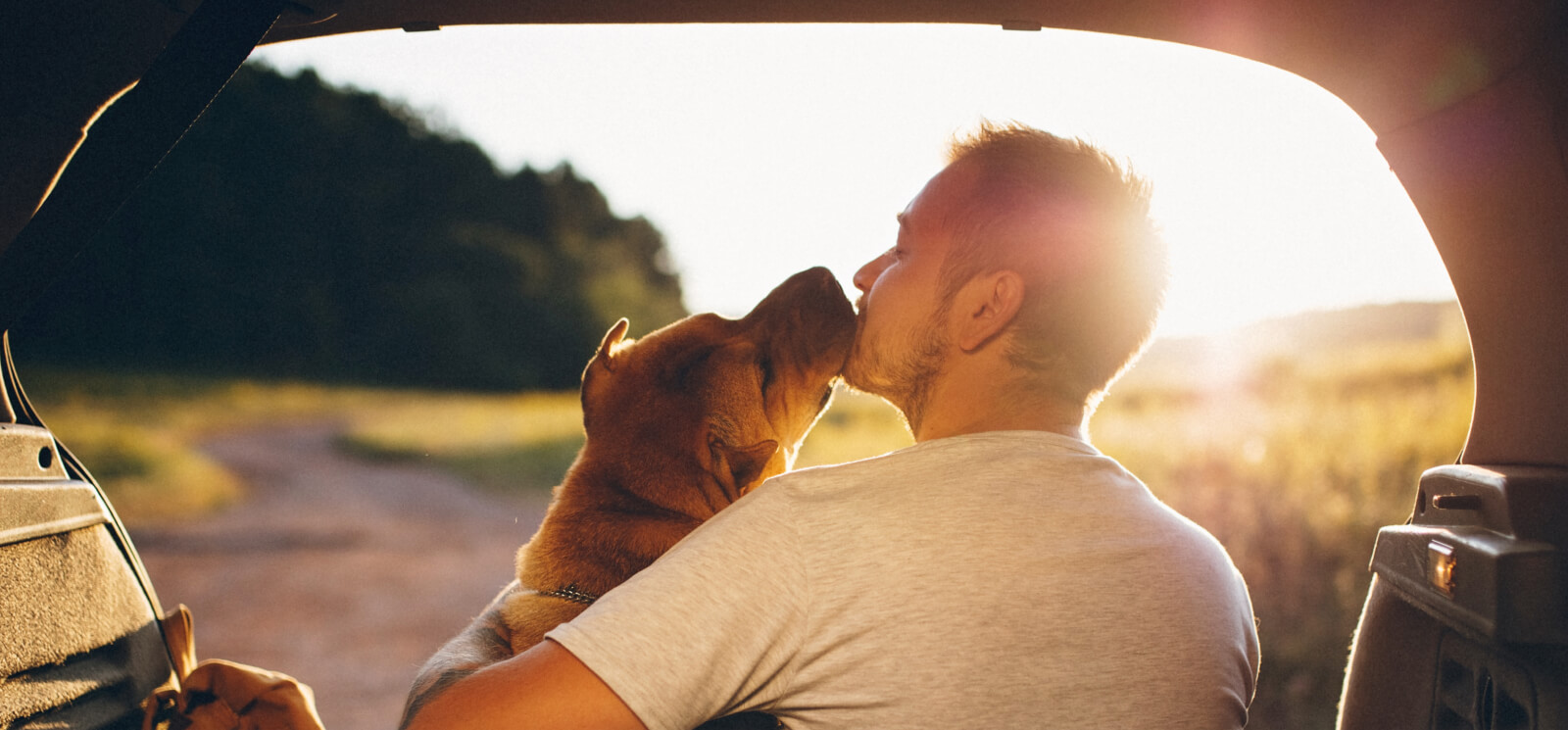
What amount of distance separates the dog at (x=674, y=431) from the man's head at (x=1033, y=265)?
14.2 inches

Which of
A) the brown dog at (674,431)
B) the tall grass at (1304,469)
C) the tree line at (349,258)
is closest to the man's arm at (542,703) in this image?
the brown dog at (674,431)

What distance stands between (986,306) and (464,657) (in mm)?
1076

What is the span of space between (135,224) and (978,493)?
1362 centimetres

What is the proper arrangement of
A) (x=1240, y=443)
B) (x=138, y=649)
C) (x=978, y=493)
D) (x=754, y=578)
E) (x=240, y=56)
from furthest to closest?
(x=1240, y=443), (x=138, y=649), (x=240, y=56), (x=978, y=493), (x=754, y=578)

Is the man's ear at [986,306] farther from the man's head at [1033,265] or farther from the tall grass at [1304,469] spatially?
the tall grass at [1304,469]

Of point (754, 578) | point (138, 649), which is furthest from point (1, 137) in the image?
point (754, 578)

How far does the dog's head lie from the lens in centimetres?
175

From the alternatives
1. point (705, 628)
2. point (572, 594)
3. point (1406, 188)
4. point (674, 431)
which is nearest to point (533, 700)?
point (705, 628)

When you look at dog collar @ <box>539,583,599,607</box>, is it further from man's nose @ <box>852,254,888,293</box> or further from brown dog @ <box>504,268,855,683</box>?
man's nose @ <box>852,254,888,293</box>

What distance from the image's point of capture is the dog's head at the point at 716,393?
1.75m

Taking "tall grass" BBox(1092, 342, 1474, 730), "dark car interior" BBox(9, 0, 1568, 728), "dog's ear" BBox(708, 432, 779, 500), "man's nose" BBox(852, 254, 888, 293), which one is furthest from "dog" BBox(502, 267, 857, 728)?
"tall grass" BBox(1092, 342, 1474, 730)

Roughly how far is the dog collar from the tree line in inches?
300

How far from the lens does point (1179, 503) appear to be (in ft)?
15.2

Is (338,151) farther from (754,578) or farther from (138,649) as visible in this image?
(754,578)
